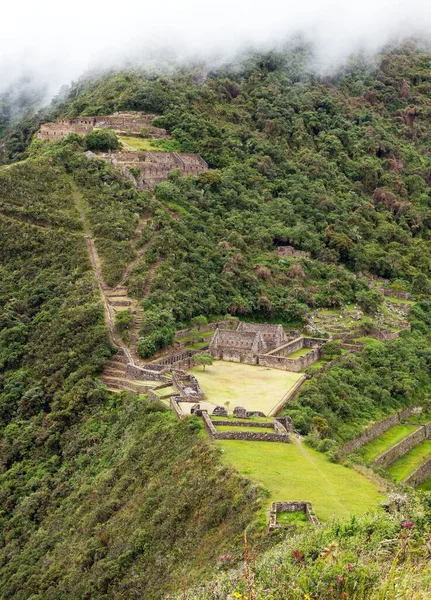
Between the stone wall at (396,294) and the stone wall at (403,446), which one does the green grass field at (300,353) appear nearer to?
the stone wall at (403,446)

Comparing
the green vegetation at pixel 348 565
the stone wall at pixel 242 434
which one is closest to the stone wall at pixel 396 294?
the stone wall at pixel 242 434

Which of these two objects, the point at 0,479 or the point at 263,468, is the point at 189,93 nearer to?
the point at 0,479

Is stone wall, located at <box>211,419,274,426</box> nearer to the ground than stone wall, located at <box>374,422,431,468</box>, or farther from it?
farther from it

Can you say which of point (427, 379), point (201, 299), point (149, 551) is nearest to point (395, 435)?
point (427, 379)

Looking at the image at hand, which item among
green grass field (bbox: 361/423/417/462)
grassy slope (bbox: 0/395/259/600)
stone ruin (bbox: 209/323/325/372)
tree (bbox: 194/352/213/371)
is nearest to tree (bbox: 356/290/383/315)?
stone ruin (bbox: 209/323/325/372)

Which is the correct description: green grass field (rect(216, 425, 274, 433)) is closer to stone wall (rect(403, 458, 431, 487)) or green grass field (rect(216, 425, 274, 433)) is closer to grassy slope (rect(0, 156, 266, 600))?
grassy slope (rect(0, 156, 266, 600))

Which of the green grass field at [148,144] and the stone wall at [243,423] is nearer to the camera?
the stone wall at [243,423]

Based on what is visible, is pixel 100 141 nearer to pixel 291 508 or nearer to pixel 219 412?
pixel 219 412
